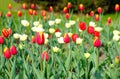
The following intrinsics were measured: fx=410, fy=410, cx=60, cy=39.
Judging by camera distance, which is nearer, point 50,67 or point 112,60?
point 50,67

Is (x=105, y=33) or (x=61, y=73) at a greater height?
(x=105, y=33)

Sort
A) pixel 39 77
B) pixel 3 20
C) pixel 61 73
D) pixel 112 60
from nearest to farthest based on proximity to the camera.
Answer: pixel 39 77 < pixel 61 73 < pixel 112 60 < pixel 3 20

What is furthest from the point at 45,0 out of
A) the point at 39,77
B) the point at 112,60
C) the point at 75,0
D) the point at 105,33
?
the point at 39,77

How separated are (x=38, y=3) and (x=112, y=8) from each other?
2435 mm

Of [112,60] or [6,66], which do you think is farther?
[112,60]

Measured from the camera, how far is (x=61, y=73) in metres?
5.13

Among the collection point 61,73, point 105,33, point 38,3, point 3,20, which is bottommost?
point 61,73

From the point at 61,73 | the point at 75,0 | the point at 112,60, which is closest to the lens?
the point at 61,73

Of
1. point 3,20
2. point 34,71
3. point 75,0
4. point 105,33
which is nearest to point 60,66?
point 34,71

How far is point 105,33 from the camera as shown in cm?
743

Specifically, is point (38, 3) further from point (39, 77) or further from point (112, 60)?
point (39, 77)

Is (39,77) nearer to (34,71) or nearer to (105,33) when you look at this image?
(34,71)

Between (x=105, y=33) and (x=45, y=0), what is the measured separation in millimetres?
6265

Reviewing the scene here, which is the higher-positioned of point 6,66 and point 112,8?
point 112,8
